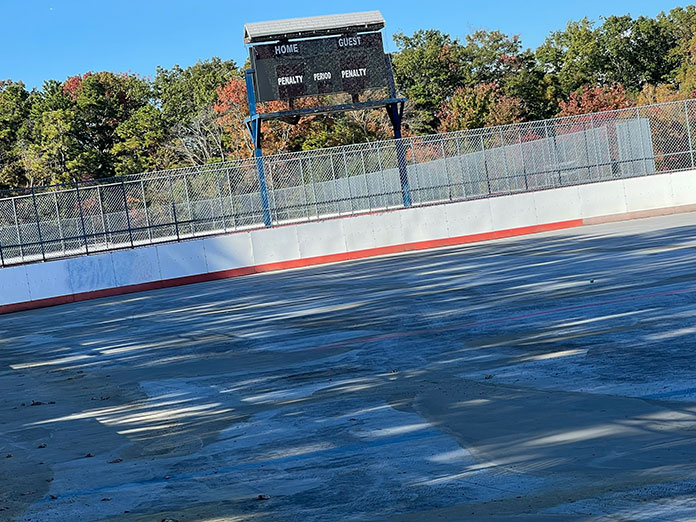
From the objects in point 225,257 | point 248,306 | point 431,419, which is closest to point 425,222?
point 225,257

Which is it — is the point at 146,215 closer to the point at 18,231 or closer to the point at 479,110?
the point at 18,231

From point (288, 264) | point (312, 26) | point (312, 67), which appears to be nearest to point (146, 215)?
point (288, 264)

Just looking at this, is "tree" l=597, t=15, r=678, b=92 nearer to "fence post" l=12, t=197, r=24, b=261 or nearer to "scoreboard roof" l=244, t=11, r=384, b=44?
"scoreboard roof" l=244, t=11, r=384, b=44

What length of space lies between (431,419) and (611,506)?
2.72m

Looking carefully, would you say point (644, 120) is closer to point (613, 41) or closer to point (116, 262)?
point (116, 262)

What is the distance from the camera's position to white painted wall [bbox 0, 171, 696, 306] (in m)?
27.5

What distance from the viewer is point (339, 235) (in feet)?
98.6

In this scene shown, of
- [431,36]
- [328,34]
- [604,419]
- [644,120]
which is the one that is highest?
[431,36]

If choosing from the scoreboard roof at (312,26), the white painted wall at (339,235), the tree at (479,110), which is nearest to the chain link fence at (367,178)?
the white painted wall at (339,235)

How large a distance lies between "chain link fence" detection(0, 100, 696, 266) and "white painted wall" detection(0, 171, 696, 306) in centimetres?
154

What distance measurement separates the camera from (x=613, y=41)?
230ft

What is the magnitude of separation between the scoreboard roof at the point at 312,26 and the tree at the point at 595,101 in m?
33.4

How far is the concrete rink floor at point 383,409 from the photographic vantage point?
19.3 feet

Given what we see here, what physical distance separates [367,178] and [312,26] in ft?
18.3
